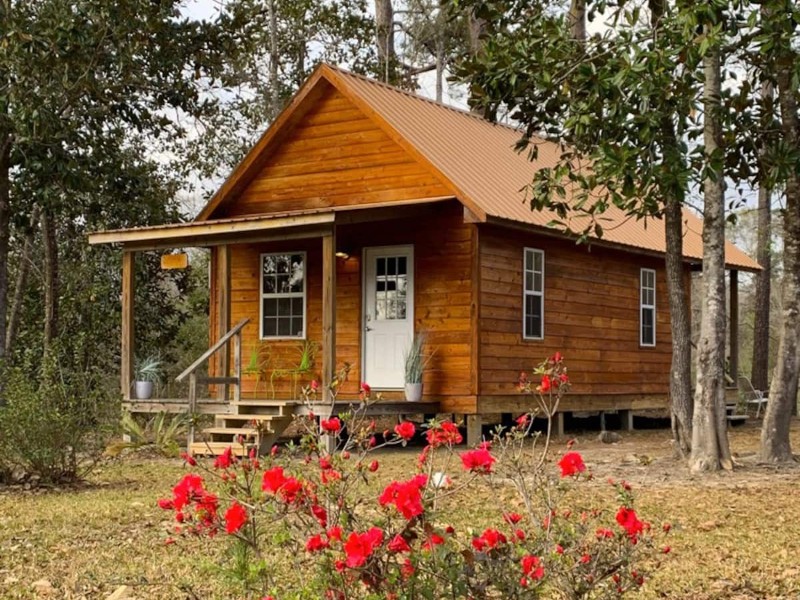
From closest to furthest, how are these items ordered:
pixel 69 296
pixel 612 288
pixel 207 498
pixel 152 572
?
pixel 207 498, pixel 152 572, pixel 612 288, pixel 69 296

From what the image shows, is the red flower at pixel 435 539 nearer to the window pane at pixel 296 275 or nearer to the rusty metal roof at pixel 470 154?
the rusty metal roof at pixel 470 154

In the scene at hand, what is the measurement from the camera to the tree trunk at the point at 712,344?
1158cm

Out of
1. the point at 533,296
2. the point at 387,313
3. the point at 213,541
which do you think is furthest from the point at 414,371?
the point at 213,541

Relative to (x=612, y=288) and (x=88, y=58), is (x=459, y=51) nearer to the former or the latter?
(x=612, y=288)

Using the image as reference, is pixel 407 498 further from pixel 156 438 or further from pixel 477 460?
pixel 156 438

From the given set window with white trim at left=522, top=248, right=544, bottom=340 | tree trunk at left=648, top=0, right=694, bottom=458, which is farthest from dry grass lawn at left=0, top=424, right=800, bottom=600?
window with white trim at left=522, top=248, right=544, bottom=340

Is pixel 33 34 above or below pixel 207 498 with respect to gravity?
above

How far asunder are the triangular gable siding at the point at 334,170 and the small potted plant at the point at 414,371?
2154mm

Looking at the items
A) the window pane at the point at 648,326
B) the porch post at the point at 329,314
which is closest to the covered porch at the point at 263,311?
the porch post at the point at 329,314

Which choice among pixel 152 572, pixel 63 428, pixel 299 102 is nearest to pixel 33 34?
pixel 299 102

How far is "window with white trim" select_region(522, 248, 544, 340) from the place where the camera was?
16.1m

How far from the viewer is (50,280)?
20.0 m

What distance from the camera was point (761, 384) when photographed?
85.0ft

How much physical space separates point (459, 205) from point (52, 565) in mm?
9271
